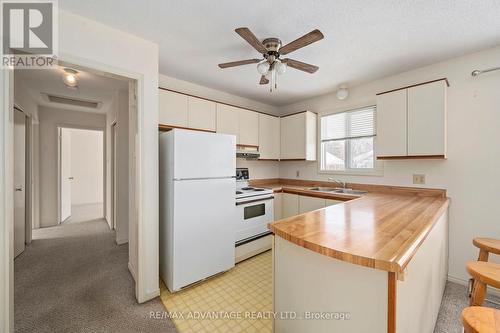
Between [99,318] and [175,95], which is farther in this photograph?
[175,95]

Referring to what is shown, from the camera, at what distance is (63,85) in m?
3.00

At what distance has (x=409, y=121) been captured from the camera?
2.27 meters

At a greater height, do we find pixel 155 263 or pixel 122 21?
pixel 122 21

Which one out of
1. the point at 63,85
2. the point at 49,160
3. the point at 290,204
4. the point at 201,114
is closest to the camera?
the point at 201,114

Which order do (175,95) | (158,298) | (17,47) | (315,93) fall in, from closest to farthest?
(17,47) < (158,298) < (175,95) < (315,93)

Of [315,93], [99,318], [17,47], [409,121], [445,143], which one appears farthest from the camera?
[315,93]

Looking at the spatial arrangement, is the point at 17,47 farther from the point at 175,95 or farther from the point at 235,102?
the point at 235,102

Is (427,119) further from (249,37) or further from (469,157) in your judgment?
(249,37)

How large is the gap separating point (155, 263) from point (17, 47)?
201 centimetres

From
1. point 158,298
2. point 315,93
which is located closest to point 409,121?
point 315,93

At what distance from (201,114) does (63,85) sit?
7.34 ft

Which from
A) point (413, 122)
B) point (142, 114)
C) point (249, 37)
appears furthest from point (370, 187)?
point (142, 114)

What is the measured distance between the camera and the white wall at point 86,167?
6.02 m

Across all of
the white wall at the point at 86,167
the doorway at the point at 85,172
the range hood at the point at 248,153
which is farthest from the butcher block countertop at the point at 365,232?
the white wall at the point at 86,167
